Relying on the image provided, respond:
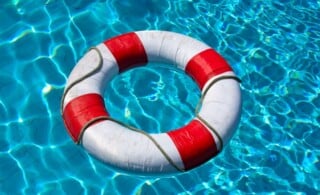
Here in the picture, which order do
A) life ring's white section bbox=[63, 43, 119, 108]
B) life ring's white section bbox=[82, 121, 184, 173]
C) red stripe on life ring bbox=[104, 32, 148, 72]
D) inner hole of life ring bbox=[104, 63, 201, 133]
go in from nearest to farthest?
life ring's white section bbox=[82, 121, 184, 173]
life ring's white section bbox=[63, 43, 119, 108]
red stripe on life ring bbox=[104, 32, 148, 72]
inner hole of life ring bbox=[104, 63, 201, 133]

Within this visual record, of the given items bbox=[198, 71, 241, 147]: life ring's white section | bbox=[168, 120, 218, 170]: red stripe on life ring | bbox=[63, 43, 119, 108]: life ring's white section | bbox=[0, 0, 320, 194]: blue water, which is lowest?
bbox=[0, 0, 320, 194]: blue water

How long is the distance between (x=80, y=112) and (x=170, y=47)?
38.1 inches

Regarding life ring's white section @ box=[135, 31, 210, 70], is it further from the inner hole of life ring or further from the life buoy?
the inner hole of life ring

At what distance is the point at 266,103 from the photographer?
489cm

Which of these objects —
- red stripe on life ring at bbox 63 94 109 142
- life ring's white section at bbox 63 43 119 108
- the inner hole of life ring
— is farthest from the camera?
the inner hole of life ring

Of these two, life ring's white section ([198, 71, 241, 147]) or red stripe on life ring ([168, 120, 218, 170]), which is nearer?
red stripe on life ring ([168, 120, 218, 170])

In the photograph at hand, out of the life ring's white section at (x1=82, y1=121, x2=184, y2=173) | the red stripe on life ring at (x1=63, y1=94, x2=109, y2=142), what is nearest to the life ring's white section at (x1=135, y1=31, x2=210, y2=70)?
the red stripe on life ring at (x1=63, y1=94, x2=109, y2=142)

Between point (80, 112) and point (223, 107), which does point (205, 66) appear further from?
point (80, 112)

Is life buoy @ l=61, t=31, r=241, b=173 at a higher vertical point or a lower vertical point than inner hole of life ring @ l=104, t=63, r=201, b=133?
higher

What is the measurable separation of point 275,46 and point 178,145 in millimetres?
1914

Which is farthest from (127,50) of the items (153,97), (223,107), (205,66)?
(223,107)

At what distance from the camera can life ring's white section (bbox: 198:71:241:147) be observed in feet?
13.4

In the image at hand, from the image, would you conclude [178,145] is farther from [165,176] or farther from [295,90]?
[295,90]

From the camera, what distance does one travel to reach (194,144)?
397 centimetres
